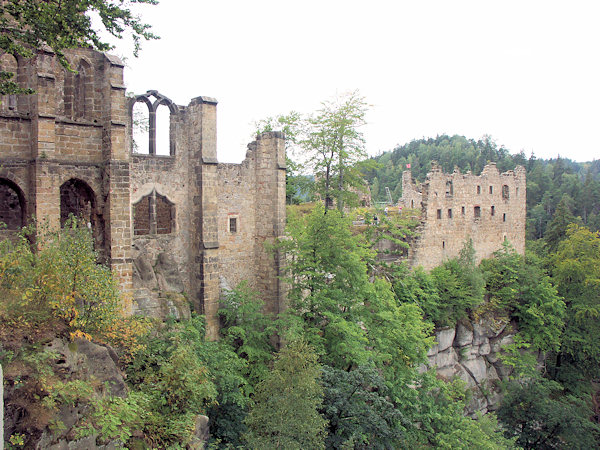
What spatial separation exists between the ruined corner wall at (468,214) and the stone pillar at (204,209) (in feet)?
45.2

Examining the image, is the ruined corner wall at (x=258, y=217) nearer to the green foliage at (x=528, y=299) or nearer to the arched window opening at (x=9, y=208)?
the arched window opening at (x=9, y=208)

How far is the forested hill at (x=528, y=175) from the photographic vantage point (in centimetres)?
6900

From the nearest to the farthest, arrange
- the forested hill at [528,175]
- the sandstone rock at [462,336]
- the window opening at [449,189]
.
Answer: the sandstone rock at [462,336] < the window opening at [449,189] < the forested hill at [528,175]

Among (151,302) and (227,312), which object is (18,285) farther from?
(227,312)

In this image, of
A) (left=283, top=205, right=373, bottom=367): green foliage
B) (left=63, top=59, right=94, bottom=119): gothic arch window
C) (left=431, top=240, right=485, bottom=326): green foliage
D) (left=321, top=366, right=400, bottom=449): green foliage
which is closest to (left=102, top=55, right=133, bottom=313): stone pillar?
(left=63, top=59, right=94, bottom=119): gothic arch window

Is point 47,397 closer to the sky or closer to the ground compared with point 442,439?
closer to the sky

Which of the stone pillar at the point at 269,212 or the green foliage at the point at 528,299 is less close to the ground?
the stone pillar at the point at 269,212

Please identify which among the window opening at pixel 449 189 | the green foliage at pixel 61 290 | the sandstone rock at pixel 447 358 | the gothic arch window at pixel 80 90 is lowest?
the sandstone rock at pixel 447 358

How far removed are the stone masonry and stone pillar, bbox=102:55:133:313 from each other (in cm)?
3

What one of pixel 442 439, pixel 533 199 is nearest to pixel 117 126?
pixel 442 439

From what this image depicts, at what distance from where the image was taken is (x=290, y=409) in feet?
39.8

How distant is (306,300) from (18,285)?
10.4 metres

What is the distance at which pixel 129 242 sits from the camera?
594 inches

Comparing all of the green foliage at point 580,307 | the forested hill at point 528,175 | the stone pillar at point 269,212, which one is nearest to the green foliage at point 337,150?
the stone pillar at point 269,212
